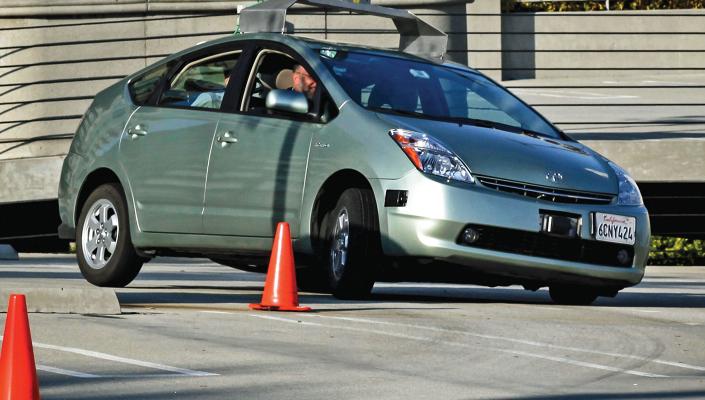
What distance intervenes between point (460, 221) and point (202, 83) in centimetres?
234

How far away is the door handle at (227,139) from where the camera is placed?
10352 mm

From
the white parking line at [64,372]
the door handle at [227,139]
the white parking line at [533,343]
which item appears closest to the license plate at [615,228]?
the white parking line at [533,343]

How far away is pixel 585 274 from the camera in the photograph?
32.3 ft

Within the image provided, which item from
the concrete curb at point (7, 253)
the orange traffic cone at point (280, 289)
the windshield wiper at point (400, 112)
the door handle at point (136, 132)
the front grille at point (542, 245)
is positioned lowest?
the concrete curb at point (7, 253)

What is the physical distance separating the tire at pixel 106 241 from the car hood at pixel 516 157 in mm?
1976

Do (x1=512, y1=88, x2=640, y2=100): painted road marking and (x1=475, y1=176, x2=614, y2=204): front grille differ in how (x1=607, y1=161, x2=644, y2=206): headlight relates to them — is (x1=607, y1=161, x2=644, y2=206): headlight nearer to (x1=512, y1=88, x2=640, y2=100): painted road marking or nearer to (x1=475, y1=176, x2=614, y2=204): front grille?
(x1=475, y1=176, x2=614, y2=204): front grille

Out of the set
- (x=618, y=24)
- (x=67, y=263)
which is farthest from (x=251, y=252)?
(x=618, y=24)

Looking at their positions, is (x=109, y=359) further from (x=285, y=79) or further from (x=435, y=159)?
(x=285, y=79)

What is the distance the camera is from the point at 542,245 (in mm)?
9664

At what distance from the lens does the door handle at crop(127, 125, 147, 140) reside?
35.6ft

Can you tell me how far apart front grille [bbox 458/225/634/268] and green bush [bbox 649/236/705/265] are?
10.4 metres

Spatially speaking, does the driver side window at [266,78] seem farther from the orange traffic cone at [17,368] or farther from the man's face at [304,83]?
the orange traffic cone at [17,368]

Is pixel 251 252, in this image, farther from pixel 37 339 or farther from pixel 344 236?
pixel 37 339

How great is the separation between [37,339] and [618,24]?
77.2ft
